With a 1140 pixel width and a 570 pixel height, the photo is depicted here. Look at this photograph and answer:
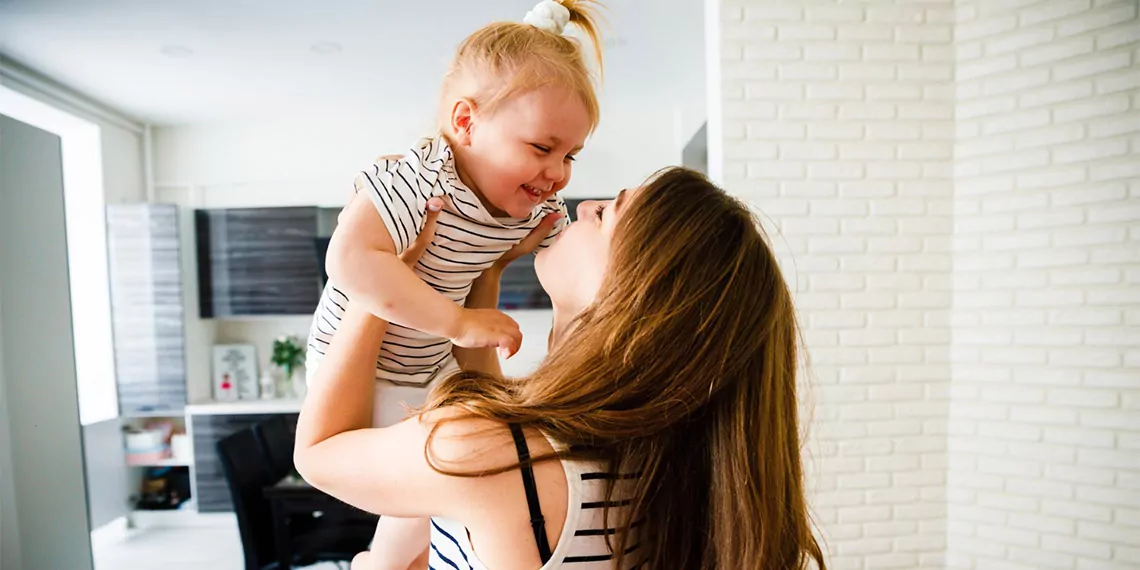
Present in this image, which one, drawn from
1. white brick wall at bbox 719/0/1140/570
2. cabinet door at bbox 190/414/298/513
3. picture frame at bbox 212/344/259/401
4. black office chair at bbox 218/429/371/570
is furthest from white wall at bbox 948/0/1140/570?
picture frame at bbox 212/344/259/401

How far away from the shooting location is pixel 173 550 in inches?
150

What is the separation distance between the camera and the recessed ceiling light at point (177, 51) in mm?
2961

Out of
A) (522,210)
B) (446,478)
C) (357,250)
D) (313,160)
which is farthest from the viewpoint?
(313,160)

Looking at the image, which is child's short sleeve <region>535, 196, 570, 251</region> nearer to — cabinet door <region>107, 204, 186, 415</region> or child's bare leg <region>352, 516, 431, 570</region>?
child's bare leg <region>352, 516, 431, 570</region>

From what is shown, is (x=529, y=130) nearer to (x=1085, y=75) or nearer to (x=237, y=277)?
(x=1085, y=75)

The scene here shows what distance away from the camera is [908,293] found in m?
2.27

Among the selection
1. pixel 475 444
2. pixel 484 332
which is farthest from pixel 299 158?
pixel 475 444

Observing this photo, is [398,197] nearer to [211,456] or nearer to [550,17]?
[550,17]

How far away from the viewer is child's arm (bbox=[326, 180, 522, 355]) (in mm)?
A: 673

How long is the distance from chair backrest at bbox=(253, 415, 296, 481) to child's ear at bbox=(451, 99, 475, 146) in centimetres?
288

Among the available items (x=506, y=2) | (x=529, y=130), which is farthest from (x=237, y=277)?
(x=529, y=130)

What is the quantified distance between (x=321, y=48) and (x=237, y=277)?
78.3 inches

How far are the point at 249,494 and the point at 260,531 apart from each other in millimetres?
185

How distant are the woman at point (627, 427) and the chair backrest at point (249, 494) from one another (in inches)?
92.3
